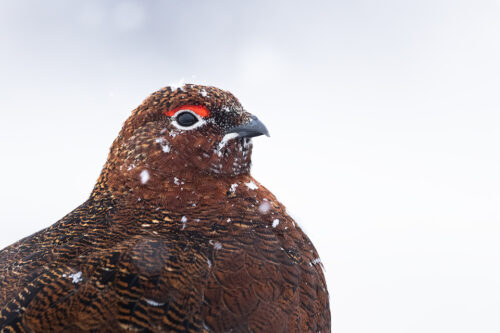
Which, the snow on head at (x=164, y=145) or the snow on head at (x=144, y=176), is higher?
the snow on head at (x=164, y=145)

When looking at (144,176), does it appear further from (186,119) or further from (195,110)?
(195,110)

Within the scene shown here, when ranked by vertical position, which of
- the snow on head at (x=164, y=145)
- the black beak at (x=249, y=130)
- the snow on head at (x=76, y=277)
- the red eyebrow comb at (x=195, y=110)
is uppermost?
the red eyebrow comb at (x=195, y=110)

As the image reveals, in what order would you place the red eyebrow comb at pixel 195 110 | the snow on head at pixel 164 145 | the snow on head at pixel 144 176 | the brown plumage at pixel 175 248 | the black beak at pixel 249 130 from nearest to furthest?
the brown plumage at pixel 175 248
the snow on head at pixel 144 176
the snow on head at pixel 164 145
the red eyebrow comb at pixel 195 110
the black beak at pixel 249 130

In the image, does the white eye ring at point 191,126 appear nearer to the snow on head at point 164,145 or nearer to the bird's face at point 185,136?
the bird's face at point 185,136

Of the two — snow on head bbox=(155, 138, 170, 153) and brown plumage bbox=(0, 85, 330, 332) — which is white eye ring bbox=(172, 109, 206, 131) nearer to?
brown plumage bbox=(0, 85, 330, 332)

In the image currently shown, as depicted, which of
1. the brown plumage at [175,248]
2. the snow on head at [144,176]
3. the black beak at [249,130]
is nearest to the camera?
the brown plumage at [175,248]

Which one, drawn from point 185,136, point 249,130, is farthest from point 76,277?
point 249,130

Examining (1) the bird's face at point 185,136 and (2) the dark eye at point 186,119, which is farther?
(2) the dark eye at point 186,119

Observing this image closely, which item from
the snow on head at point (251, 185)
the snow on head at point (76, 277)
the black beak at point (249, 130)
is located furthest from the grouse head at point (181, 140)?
the snow on head at point (76, 277)

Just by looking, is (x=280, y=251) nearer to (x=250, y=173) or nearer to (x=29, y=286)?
(x=250, y=173)
